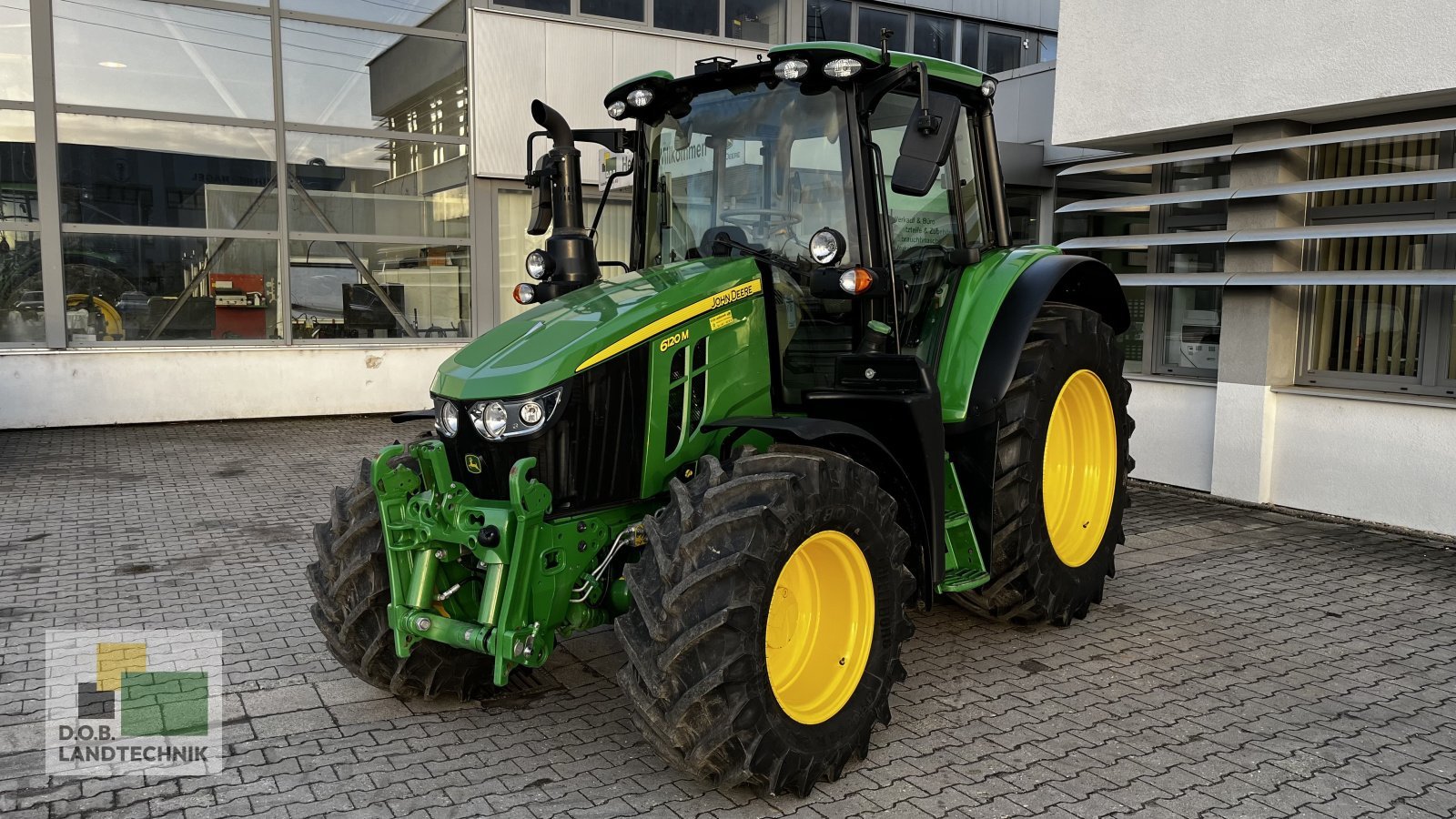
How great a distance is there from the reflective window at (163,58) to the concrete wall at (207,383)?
8.34 feet

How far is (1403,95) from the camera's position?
632 cm

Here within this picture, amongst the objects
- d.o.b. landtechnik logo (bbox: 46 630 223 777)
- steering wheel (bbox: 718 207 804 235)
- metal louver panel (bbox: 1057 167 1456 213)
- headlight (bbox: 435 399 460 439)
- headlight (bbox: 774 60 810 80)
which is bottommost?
d.o.b. landtechnik logo (bbox: 46 630 223 777)

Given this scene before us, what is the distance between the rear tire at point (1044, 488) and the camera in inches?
177

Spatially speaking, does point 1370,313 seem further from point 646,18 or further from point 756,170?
point 646,18

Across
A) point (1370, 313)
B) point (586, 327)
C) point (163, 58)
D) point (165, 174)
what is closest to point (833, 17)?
point (163, 58)

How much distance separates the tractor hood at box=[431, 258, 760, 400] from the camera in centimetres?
346

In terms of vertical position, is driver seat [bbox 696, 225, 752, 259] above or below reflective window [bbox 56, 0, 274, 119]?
below

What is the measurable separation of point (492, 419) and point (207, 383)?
9.07 meters

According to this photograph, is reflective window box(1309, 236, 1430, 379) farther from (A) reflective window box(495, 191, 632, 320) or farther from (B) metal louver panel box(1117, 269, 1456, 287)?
(A) reflective window box(495, 191, 632, 320)

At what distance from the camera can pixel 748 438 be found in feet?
12.7

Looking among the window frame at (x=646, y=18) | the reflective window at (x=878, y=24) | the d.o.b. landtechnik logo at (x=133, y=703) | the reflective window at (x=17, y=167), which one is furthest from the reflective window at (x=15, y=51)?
the reflective window at (x=878, y=24)

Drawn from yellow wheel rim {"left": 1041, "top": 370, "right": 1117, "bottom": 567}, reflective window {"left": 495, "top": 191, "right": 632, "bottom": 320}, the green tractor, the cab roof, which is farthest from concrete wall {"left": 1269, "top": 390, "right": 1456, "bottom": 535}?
reflective window {"left": 495, "top": 191, "right": 632, "bottom": 320}

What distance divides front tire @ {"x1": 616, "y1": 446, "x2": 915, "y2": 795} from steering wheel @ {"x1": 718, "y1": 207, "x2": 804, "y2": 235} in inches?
38.6

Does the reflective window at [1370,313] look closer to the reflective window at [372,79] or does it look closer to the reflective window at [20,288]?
the reflective window at [372,79]
